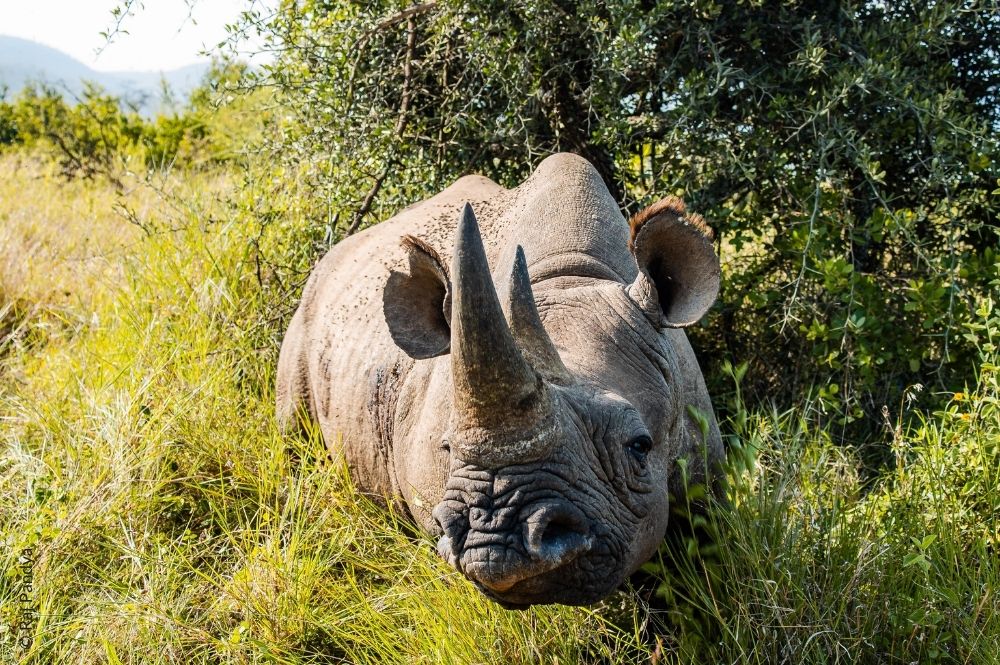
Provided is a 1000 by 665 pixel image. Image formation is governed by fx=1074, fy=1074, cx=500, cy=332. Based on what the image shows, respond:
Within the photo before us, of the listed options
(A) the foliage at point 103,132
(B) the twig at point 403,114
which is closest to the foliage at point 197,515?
(B) the twig at point 403,114

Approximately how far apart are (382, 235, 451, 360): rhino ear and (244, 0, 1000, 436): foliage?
1.92m

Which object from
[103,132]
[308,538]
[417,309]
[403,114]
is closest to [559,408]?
[417,309]

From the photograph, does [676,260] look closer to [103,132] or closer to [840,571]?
[840,571]

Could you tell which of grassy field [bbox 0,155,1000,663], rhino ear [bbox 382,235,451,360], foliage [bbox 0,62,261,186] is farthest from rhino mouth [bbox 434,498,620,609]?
foliage [bbox 0,62,261,186]

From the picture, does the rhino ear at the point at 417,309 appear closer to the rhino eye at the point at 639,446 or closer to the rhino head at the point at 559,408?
the rhino head at the point at 559,408

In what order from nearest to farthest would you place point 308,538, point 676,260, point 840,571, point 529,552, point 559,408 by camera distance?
1. point 529,552
2. point 559,408
3. point 840,571
4. point 676,260
5. point 308,538

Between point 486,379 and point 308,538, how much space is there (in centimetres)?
197

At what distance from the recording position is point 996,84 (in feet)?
18.5

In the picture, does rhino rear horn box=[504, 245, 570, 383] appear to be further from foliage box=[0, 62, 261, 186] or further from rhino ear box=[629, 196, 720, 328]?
foliage box=[0, 62, 261, 186]

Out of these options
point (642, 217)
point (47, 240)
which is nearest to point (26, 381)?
point (47, 240)

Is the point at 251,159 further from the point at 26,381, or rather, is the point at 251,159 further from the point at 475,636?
the point at 475,636

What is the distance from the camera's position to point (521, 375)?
2838 millimetres

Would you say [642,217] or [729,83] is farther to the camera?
[729,83]

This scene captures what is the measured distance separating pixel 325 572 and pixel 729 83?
3191mm
